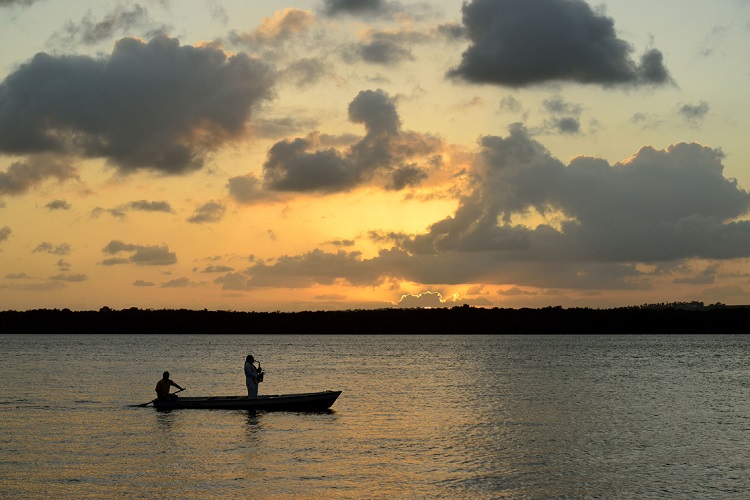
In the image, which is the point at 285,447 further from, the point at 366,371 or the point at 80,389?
the point at 366,371

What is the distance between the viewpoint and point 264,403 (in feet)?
155

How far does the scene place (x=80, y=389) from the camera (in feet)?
218


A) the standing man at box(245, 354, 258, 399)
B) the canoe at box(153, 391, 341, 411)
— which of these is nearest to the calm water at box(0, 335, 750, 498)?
the canoe at box(153, 391, 341, 411)

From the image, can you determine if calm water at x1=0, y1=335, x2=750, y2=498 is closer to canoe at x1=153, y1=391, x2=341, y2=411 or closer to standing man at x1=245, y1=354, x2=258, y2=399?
canoe at x1=153, y1=391, x2=341, y2=411

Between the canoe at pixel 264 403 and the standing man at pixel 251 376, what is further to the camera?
the canoe at pixel 264 403

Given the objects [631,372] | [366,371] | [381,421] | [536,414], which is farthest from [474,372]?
[381,421]

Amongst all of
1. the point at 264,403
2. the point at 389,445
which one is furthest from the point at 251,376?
the point at 389,445

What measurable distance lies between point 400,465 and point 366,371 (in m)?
66.7

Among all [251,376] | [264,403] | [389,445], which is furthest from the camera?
[264,403]

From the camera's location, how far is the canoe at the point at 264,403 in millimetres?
47188

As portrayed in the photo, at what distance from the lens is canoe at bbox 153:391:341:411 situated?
4719 centimetres

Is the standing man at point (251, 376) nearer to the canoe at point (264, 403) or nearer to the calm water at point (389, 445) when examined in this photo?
the canoe at point (264, 403)

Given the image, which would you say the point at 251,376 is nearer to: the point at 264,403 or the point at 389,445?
the point at 264,403

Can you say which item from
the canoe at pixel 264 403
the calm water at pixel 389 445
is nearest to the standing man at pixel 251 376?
the canoe at pixel 264 403
